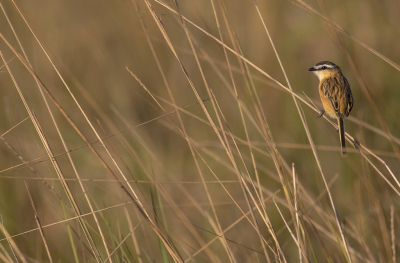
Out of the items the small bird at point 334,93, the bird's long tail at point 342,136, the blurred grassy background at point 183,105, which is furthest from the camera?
the blurred grassy background at point 183,105

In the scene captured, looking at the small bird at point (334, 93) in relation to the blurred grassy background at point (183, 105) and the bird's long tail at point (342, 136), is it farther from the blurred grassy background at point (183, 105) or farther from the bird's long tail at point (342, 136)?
the blurred grassy background at point (183, 105)

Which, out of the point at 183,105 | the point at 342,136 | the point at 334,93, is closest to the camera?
the point at 342,136

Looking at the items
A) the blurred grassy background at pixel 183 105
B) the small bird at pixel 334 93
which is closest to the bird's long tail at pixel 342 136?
the small bird at pixel 334 93

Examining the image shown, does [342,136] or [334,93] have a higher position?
[334,93]

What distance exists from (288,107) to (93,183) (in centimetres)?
207

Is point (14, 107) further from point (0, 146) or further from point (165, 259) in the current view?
point (165, 259)

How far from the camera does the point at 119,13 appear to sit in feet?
18.0

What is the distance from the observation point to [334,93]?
3.41m

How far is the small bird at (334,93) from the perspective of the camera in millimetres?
3295

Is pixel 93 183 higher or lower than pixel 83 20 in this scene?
lower

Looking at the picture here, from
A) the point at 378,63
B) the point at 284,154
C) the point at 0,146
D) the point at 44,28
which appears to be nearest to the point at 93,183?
the point at 0,146

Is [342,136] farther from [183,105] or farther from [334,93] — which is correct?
[183,105]

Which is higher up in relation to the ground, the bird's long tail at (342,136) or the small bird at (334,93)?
the small bird at (334,93)

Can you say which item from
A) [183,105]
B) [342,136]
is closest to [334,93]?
[342,136]
